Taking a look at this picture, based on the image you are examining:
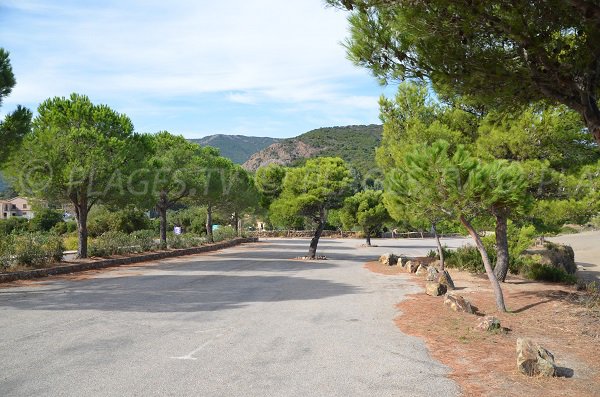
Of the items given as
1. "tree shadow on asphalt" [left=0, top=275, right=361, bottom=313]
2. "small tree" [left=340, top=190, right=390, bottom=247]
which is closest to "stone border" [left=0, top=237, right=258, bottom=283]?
"tree shadow on asphalt" [left=0, top=275, right=361, bottom=313]

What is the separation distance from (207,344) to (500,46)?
23.7 ft

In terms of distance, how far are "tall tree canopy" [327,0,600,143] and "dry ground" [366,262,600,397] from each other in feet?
12.1

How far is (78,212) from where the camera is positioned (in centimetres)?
2256

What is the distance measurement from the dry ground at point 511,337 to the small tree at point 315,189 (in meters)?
13.2

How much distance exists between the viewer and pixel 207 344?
302 inches

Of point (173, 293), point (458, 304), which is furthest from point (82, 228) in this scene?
point (458, 304)

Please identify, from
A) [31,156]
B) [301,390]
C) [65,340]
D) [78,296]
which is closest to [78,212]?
[31,156]

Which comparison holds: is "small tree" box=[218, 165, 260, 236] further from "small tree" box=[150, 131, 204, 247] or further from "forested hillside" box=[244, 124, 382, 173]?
"forested hillside" box=[244, 124, 382, 173]

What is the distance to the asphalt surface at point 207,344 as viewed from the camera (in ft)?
18.8

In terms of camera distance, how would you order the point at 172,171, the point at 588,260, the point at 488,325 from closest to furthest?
1. the point at 488,325
2. the point at 172,171
3. the point at 588,260

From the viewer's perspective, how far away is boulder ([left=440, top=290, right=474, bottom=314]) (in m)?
11.1

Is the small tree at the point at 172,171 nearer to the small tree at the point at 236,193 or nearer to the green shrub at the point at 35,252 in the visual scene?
the small tree at the point at 236,193

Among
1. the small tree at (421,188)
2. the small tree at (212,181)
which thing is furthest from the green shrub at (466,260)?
the small tree at (212,181)

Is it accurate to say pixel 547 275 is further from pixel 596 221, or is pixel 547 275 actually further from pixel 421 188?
pixel 596 221
